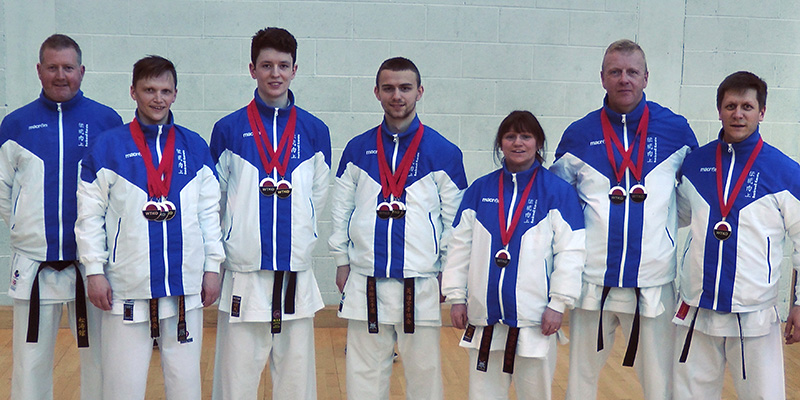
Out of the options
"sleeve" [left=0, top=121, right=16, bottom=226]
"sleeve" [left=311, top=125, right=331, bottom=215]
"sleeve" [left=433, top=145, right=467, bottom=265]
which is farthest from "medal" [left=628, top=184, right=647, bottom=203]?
"sleeve" [left=0, top=121, right=16, bottom=226]

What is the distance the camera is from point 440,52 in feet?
15.8

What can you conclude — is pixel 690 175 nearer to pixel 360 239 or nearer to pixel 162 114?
pixel 360 239

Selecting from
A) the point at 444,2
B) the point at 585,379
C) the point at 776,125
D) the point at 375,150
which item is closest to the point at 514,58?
the point at 444,2

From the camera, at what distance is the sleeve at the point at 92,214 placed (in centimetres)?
253

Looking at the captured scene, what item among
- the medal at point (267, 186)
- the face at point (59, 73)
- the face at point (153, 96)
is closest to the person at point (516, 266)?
the medal at point (267, 186)

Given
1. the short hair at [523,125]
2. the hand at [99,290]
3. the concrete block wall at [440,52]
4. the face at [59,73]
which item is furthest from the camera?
the concrete block wall at [440,52]

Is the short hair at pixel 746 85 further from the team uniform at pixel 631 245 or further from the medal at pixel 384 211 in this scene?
the medal at pixel 384 211

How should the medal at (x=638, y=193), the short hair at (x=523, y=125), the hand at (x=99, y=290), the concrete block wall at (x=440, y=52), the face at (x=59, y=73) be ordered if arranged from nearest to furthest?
the hand at (x=99, y=290) → the short hair at (x=523, y=125) → the medal at (x=638, y=193) → the face at (x=59, y=73) → the concrete block wall at (x=440, y=52)

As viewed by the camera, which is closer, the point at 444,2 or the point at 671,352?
the point at 671,352

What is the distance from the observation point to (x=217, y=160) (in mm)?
2887

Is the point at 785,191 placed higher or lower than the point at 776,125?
lower

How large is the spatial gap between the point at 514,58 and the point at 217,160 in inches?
102

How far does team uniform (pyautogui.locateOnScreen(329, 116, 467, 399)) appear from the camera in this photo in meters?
2.83

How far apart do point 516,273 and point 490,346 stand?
28 centimetres
